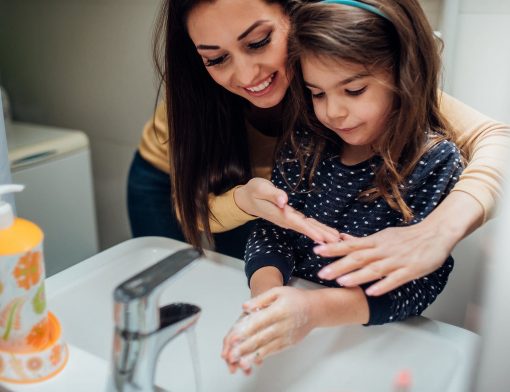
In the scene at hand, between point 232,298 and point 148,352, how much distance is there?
276 millimetres

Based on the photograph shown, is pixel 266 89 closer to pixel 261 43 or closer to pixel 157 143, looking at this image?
pixel 261 43

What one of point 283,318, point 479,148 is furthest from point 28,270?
point 479,148

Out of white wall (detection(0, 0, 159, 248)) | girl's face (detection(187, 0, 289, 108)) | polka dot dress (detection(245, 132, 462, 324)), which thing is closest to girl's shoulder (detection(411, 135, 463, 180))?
polka dot dress (detection(245, 132, 462, 324))

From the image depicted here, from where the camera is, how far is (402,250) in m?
0.57

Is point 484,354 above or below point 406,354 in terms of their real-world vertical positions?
above

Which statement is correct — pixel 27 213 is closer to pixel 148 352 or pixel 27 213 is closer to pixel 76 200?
pixel 76 200

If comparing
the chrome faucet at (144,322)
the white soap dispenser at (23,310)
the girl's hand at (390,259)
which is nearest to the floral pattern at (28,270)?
the white soap dispenser at (23,310)

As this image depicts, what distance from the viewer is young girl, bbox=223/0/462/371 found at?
0.60 meters

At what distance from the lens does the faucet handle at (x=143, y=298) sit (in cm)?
44

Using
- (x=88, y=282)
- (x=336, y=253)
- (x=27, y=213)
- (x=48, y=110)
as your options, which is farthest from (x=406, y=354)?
(x=48, y=110)

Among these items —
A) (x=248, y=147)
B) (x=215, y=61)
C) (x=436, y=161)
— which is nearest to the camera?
(x=436, y=161)

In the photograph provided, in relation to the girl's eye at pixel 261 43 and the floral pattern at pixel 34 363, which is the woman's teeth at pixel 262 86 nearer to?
the girl's eye at pixel 261 43

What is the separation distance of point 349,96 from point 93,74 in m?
0.65

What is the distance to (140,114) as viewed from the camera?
109cm
